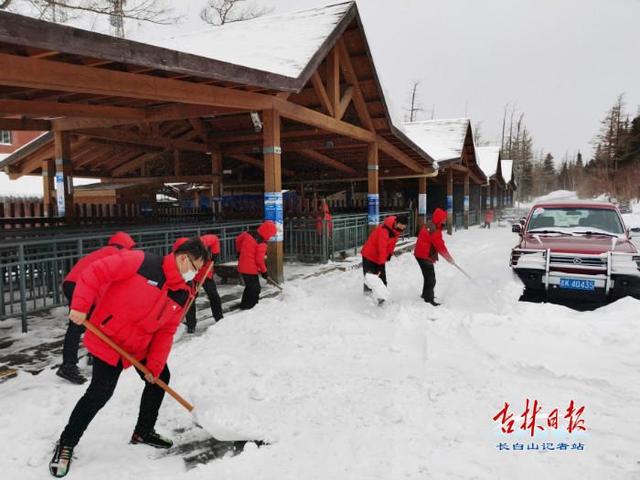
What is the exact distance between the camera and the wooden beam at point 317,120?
8611mm

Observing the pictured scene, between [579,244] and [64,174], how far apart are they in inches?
469

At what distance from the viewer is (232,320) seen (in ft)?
19.7

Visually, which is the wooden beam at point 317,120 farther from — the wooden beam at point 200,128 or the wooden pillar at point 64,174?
the wooden pillar at point 64,174

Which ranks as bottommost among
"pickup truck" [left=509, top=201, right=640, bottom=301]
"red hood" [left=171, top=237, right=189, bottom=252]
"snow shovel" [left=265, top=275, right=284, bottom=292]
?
"snow shovel" [left=265, top=275, right=284, bottom=292]

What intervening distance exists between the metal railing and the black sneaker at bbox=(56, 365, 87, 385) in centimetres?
174

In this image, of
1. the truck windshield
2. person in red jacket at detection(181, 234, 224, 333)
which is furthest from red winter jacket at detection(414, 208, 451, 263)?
person in red jacket at detection(181, 234, 224, 333)

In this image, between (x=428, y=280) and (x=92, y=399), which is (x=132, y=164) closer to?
(x=428, y=280)

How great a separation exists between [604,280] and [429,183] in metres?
22.4

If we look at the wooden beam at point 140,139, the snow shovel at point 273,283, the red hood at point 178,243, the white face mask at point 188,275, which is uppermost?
the wooden beam at point 140,139

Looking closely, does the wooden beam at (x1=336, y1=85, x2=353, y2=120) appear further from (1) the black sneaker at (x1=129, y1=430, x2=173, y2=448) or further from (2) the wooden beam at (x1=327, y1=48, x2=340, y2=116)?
(1) the black sneaker at (x1=129, y1=430, x2=173, y2=448)

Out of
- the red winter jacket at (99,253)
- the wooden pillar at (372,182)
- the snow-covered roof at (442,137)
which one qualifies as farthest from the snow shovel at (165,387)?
the snow-covered roof at (442,137)

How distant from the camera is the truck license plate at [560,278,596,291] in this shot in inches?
263

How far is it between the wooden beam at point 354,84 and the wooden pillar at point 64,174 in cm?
721

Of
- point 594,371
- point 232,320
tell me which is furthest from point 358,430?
point 232,320
